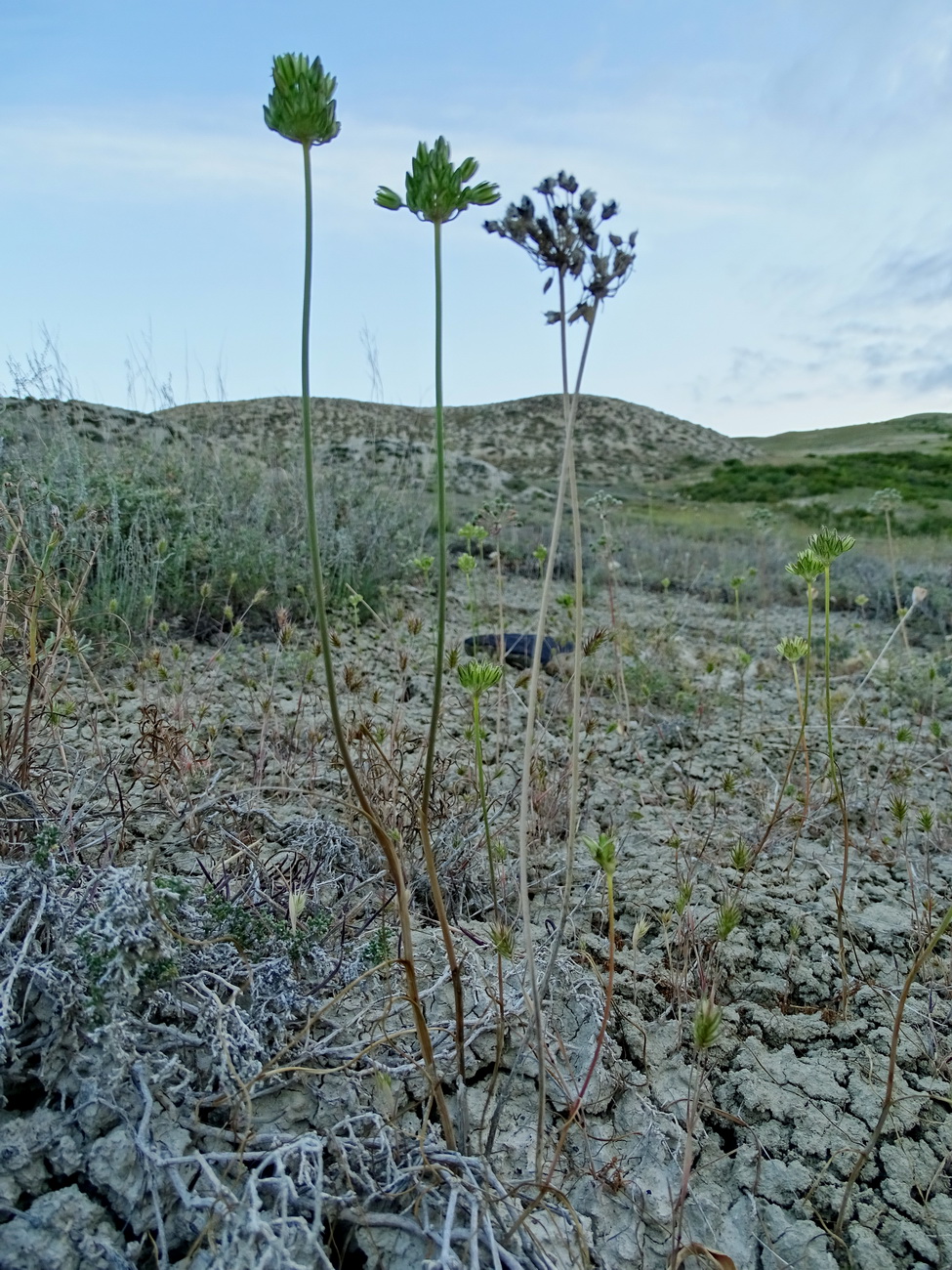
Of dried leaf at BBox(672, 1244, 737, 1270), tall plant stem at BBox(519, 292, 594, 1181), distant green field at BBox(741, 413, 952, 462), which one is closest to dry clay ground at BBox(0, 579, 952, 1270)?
dried leaf at BBox(672, 1244, 737, 1270)

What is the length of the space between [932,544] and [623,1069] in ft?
36.8

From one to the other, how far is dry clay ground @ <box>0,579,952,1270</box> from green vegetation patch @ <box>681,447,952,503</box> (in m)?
21.4

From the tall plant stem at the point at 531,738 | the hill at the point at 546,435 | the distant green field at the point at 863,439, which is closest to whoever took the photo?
the tall plant stem at the point at 531,738

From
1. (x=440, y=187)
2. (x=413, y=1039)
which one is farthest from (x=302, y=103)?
(x=413, y=1039)

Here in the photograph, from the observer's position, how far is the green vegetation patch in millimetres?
22984

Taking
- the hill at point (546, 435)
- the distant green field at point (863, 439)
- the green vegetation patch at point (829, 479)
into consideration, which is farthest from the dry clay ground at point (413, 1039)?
the distant green field at point (863, 439)

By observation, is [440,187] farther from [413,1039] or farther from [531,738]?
[413,1039]

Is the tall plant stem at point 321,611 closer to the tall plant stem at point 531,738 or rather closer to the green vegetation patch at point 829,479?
the tall plant stem at point 531,738

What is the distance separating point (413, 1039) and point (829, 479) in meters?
28.2

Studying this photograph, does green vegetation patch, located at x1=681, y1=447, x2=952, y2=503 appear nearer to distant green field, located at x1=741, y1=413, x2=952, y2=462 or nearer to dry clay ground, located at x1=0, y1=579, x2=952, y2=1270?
distant green field, located at x1=741, y1=413, x2=952, y2=462

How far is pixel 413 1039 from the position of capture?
1291mm

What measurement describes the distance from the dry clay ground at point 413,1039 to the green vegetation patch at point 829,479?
21.4 metres

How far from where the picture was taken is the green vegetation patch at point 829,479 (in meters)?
23.0

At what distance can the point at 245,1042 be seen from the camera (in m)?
1.10
